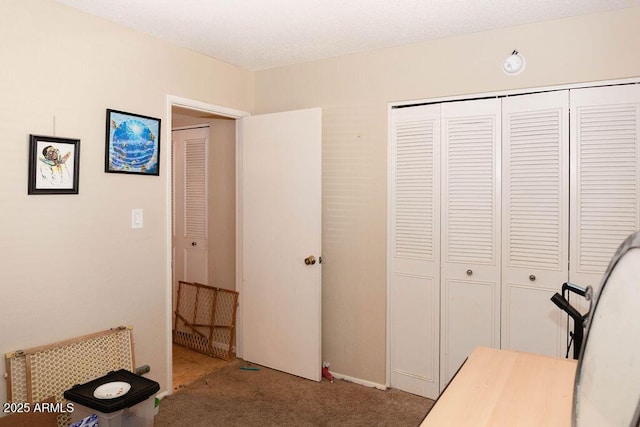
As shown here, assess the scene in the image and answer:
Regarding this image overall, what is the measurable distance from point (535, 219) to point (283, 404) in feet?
6.60

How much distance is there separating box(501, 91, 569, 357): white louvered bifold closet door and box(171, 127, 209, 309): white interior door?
8.68 feet

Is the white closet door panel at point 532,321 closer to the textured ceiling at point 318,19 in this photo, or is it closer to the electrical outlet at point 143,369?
the textured ceiling at point 318,19

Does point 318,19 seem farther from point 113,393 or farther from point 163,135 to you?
point 113,393

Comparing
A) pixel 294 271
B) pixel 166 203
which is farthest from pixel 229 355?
pixel 166 203

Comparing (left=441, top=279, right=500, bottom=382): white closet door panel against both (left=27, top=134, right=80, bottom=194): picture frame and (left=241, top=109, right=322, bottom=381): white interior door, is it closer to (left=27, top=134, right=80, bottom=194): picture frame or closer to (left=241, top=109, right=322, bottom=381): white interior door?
(left=241, top=109, right=322, bottom=381): white interior door

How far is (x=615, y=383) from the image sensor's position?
62 centimetres

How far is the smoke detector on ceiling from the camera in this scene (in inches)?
103

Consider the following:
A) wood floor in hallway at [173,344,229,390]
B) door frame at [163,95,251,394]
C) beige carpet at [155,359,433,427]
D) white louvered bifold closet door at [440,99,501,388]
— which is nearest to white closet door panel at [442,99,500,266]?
white louvered bifold closet door at [440,99,501,388]

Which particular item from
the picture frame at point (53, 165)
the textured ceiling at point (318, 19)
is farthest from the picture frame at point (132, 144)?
the textured ceiling at point (318, 19)

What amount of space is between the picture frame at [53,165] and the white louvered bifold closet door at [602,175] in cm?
285

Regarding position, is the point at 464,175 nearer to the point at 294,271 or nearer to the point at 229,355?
the point at 294,271

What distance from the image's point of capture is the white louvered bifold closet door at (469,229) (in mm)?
2742

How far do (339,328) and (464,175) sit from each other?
1470mm

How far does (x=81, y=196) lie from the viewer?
8.14ft
